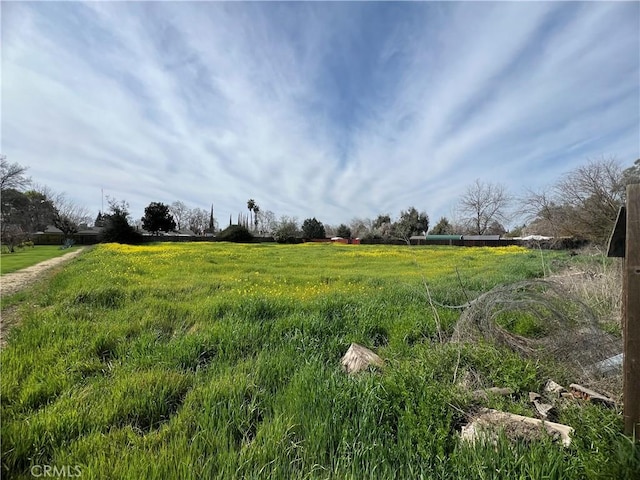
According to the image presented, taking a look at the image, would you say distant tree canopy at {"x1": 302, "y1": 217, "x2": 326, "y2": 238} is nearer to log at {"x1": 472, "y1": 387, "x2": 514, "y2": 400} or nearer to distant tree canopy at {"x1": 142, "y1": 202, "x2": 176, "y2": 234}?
distant tree canopy at {"x1": 142, "y1": 202, "x2": 176, "y2": 234}

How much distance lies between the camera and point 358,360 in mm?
3789

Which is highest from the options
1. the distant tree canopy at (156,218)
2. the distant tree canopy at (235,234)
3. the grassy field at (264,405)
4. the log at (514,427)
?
the distant tree canopy at (156,218)

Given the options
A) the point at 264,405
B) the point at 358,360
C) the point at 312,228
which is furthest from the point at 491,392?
the point at 312,228

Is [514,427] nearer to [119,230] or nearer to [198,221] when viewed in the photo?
[119,230]

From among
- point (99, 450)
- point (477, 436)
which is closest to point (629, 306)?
point (477, 436)

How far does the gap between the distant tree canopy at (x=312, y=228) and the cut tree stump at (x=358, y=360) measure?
6599 centimetres

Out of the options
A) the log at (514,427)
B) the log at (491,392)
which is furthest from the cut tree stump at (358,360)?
the log at (514,427)

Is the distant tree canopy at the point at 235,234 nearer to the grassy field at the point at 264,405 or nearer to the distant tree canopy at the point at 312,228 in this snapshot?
the distant tree canopy at the point at 312,228

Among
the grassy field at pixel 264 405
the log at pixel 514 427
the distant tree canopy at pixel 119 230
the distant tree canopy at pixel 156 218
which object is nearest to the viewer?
the grassy field at pixel 264 405

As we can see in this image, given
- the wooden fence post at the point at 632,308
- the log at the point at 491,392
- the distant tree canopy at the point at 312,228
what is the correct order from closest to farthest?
the wooden fence post at the point at 632,308, the log at the point at 491,392, the distant tree canopy at the point at 312,228

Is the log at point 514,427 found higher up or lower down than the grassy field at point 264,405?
higher up

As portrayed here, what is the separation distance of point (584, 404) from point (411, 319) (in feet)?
9.37

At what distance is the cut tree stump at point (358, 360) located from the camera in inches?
145

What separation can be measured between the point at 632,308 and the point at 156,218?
70957mm
